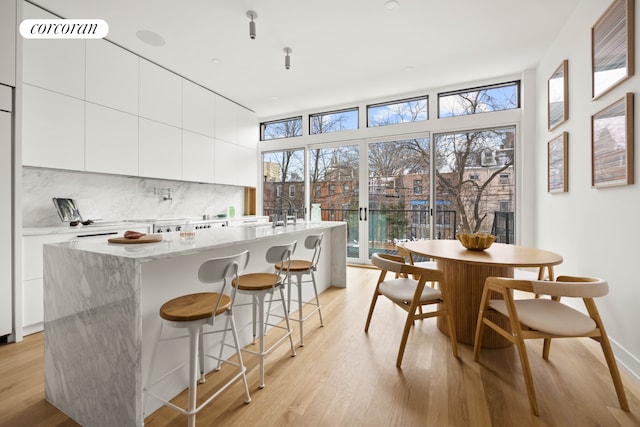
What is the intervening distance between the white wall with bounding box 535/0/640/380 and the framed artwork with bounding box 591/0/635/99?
45 millimetres

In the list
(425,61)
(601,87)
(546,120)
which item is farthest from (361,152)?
(601,87)

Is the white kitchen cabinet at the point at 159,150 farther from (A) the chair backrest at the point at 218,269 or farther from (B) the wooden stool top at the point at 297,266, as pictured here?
(A) the chair backrest at the point at 218,269

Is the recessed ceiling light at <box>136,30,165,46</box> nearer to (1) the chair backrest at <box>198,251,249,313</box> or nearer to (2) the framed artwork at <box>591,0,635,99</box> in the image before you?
(1) the chair backrest at <box>198,251,249,313</box>

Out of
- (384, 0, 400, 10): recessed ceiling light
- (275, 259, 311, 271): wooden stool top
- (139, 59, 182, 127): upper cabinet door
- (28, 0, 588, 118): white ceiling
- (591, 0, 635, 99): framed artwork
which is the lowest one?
(275, 259, 311, 271): wooden stool top

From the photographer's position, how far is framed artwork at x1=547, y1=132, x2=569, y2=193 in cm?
283

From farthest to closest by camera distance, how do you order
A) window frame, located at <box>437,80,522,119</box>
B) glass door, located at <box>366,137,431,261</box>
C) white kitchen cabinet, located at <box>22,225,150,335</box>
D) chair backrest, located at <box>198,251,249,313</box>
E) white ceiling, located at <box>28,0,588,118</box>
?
glass door, located at <box>366,137,431,261</box> < window frame, located at <box>437,80,522,119</box> < white ceiling, located at <box>28,0,588,118</box> < white kitchen cabinet, located at <box>22,225,150,335</box> < chair backrest, located at <box>198,251,249,313</box>

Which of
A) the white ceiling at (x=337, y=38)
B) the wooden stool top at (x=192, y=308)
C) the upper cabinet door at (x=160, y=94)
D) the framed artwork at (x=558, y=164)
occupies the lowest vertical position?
the wooden stool top at (x=192, y=308)

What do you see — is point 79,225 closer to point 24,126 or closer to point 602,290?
point 24,126

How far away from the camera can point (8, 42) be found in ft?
7.70

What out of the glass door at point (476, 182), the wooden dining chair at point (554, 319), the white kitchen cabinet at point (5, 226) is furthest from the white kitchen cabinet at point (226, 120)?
the wooden dining chair at point (554, 319)

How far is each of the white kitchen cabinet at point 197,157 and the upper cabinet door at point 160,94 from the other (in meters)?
0.28

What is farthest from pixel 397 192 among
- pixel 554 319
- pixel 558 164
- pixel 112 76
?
pixel 112 76

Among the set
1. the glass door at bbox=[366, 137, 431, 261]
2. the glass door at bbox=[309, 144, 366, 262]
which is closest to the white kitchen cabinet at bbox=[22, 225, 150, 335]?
the glass door at bbox=[309, 144, 366, 262]

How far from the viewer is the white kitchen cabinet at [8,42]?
7.57ft
